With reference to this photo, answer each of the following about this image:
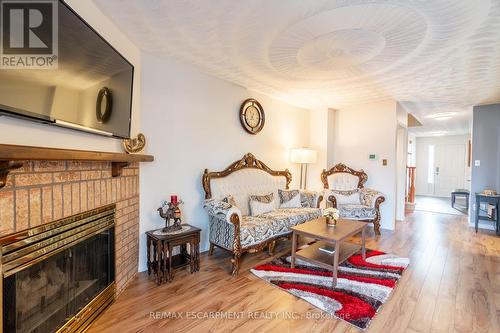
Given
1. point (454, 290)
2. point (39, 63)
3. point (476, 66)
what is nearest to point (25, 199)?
point (39, 63)

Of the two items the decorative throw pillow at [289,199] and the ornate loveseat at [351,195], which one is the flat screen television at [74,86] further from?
the ornate loveseat at [351,195]

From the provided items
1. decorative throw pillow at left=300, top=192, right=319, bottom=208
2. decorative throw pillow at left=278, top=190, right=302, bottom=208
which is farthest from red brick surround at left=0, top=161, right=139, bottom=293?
decorative throw pillow at left=300, top=192, right=319, bottom=208

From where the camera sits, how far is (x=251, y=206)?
3385 mm

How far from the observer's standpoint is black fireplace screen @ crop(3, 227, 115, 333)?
51.6 inches

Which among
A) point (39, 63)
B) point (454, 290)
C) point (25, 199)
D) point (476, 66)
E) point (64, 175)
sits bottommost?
point (454, 290)

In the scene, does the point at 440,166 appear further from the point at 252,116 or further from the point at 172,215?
the point at 172,215

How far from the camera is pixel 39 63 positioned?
1.28 meters

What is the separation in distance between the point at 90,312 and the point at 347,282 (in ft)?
7.27

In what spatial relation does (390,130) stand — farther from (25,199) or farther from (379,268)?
(25,199)

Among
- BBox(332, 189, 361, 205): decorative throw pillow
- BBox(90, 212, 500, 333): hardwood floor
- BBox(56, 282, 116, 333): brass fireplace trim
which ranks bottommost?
BBox(90, 212, 500, 333): hardwood floor

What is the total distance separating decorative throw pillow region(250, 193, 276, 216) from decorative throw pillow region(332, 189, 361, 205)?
143cm

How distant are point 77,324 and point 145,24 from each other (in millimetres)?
2336

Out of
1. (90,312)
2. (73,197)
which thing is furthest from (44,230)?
(90,312)

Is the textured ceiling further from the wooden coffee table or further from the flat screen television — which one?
the wooden coffee table
